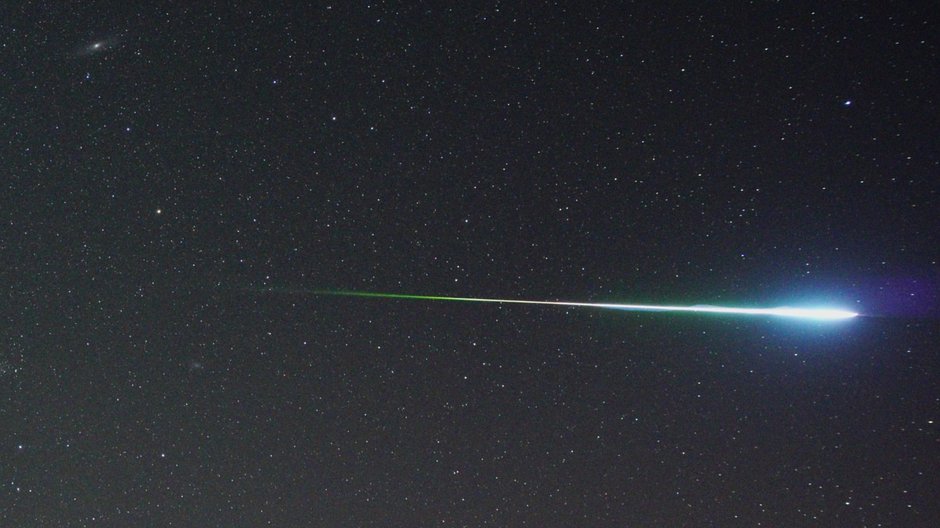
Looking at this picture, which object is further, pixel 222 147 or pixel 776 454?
pixel 222 147

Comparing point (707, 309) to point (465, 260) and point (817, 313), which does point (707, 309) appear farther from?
point (465, 260)

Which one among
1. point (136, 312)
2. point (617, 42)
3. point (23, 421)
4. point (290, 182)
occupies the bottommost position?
point (23, 421)

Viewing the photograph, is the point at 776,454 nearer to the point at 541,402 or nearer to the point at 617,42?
the point at 541,402

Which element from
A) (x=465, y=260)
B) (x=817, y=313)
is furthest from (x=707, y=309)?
(x=465, y=260)

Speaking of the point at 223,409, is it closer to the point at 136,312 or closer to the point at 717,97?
the point at 136,312

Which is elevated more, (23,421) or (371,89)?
(371,89)

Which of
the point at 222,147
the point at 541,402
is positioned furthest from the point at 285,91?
the point at 541,402
